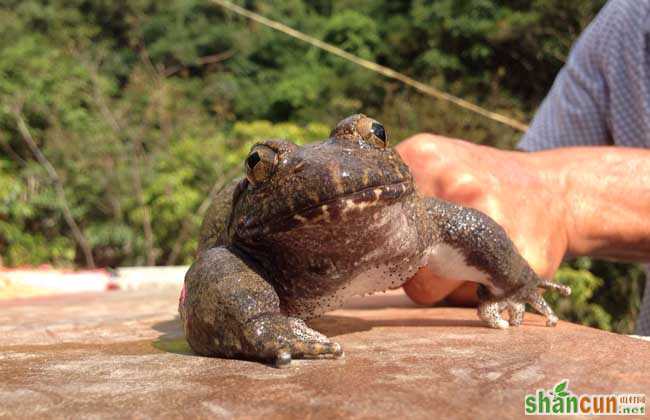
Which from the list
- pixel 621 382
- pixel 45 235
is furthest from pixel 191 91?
pixel 621 382

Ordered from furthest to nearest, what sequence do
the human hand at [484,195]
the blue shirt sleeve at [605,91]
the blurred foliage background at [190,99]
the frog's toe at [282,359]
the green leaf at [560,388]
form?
1. the blurred foliage background at [190,99]
2. the blue shirt sleeve at [605,91]
3. the human hand at [484,195]
4. the frog's toe at [282,359]
5. the green leaf at [560,388]

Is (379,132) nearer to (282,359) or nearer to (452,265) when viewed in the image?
(452,265)

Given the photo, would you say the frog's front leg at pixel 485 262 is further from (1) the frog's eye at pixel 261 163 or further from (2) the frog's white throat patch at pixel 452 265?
(1) the frog's eye at pixel 261 163

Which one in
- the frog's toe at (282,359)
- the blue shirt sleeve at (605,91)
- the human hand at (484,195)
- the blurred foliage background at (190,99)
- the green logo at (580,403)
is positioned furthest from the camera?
the blurred foliage background at (190,99)

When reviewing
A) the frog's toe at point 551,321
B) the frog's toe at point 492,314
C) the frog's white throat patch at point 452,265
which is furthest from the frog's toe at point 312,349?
the frog's toe at point 551,321

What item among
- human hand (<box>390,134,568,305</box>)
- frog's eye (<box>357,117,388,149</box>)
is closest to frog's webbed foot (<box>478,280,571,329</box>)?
human hand (<box>390,134,568,305</box>)

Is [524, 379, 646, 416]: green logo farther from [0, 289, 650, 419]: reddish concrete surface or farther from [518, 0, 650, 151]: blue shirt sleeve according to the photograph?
[518, 0, 650, 151]: blue shirt sleeve
